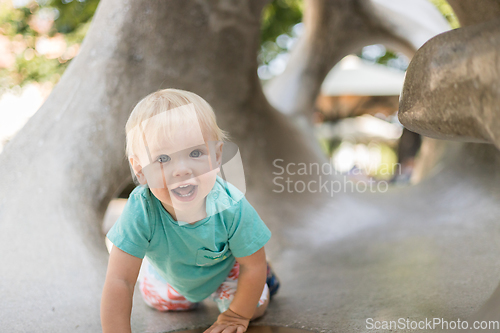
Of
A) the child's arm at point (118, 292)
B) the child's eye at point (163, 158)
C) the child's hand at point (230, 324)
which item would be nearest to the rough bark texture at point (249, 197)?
the child's hand at point (230, 324)

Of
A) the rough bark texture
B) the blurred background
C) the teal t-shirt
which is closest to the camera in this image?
the teal t-shirt

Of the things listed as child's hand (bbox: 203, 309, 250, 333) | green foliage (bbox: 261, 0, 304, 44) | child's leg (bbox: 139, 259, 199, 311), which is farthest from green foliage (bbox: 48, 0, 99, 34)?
child's hand (bbox: 203, 309, 250, 333)

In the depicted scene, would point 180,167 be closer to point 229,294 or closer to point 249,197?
point 229,294

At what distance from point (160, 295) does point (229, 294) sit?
0.97 ft

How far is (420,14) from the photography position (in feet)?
16.8

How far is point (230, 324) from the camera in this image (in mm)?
1408

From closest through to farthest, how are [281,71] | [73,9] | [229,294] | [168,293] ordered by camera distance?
[229,294]
[168,293]
[73,9]
[281,71]

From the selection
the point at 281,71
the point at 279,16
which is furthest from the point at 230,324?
the point at 279,16

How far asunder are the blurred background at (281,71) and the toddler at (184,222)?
271cm

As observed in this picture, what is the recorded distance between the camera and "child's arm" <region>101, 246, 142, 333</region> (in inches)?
48.3

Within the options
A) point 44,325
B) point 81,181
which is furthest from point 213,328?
point 81,181

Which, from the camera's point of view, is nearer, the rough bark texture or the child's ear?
the child's ear

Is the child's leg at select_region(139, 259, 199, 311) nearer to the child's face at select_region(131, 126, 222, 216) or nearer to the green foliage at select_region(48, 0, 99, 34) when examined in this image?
the child's face at select_region(131, 126, 222, 216)

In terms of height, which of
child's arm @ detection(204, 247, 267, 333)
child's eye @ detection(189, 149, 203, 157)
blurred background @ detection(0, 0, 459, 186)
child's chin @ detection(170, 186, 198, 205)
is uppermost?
child's eye @ detection(189, 149, 203, 157)
